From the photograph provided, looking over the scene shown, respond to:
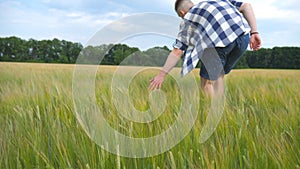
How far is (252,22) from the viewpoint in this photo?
1.71 m

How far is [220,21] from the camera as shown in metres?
1.61

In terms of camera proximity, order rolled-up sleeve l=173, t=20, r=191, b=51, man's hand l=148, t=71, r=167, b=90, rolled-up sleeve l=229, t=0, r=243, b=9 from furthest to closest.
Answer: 1. rolled-up sleeve l=229, t=0, r=243, b=9
2. rolled-up sleeve l=173, t=20, r=191, b=51
3. man's hand l=148, t=71, r=167, b=90

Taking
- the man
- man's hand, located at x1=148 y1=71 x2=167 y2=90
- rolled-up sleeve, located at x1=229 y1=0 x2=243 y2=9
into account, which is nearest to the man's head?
the man

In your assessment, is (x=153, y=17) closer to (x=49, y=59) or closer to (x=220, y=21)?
(x=220, y=21)

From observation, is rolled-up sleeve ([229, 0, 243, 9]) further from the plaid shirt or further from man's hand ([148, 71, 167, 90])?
man's hand ([148, 71, 167, 90])

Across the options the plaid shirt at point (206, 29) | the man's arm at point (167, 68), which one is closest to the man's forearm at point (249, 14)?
the plaid shirt at point (206, 29)

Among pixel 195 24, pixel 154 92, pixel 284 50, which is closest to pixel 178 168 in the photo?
pixel 154 92

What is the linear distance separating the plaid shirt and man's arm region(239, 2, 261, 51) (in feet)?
0.29

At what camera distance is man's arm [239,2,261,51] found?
1.67 m

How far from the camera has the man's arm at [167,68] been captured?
1.37 m

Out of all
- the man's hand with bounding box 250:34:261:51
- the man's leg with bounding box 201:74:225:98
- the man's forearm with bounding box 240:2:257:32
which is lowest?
the man's leg with bounding box 201:74:225:98

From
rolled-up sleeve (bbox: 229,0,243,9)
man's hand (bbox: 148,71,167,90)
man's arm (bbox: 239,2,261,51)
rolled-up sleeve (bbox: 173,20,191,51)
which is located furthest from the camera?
rolled-up sleeve (bbox: 229,0,243,9)

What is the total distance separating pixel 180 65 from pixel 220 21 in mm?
301

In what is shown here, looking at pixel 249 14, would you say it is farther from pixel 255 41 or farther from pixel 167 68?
pixel 167 68
